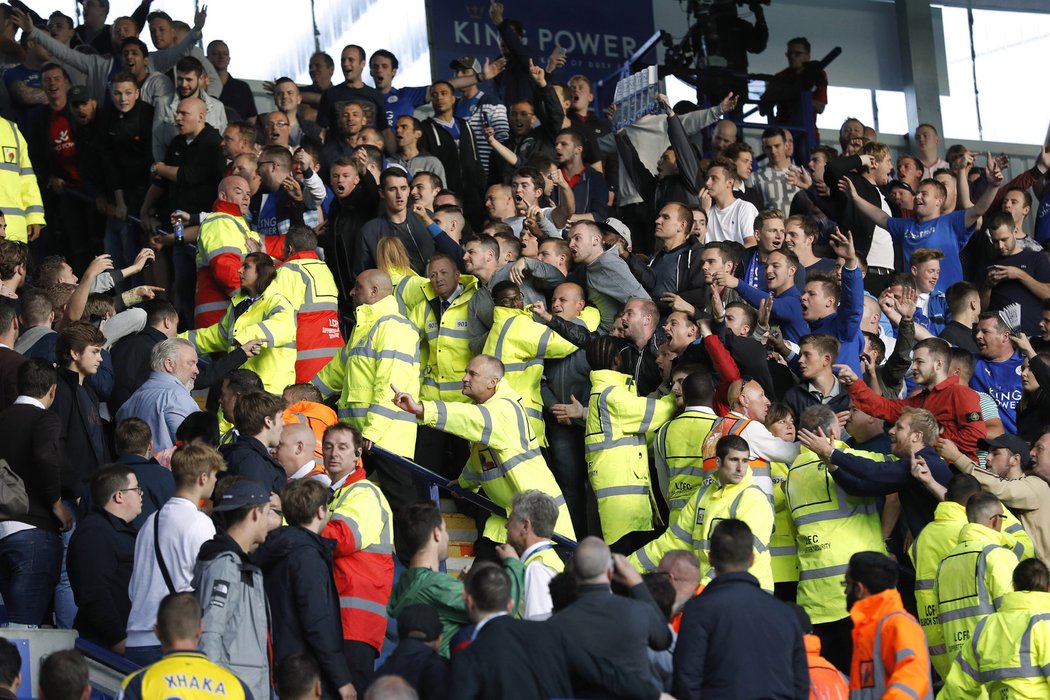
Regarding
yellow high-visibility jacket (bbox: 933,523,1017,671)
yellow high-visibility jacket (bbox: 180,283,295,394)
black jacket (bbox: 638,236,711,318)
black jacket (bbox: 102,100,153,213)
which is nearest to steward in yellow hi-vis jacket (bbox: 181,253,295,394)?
yellow high-visibility jacket (bbox: 180,283,295,394)

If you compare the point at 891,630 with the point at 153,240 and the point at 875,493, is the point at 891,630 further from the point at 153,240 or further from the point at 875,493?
the point at 153,240

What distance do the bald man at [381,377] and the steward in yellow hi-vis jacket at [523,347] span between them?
546mm

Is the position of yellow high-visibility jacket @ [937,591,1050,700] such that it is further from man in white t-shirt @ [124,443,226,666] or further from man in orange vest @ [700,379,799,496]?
man in white t-shirt @ [124,443,226,666]

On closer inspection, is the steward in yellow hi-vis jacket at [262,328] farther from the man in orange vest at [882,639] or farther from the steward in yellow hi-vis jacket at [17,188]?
the man in orange vest at [882,639]

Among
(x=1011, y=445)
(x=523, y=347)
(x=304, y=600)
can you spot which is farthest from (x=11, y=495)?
(x=1011, y=445)

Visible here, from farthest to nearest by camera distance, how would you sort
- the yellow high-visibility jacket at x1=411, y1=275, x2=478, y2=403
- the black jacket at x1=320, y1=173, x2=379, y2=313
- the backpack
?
1. the black jacket at x1=320, y1=173, x2=379, y2=313
2. the yellow high-visibility jacket at x1=411, y1=275, x2=478, y2=403
3. the backpack

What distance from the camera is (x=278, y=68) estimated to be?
1991 centimetres

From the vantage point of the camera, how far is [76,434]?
891 centimetres

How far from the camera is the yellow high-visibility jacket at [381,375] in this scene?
391 inches

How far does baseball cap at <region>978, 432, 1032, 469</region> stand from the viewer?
962cm

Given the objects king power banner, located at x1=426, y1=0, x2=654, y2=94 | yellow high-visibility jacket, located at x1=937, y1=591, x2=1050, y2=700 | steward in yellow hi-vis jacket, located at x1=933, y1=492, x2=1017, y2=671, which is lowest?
yellow high-visibility jacket, located at x1=937, y1=591, x2=1050, y2=700

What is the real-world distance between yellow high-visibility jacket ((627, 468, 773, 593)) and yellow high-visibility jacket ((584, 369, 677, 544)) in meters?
0.72

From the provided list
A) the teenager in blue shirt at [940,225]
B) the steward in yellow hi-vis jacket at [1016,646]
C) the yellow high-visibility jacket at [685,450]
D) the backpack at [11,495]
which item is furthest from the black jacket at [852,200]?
the backpack at [11,495]

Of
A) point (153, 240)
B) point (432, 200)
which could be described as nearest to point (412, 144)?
point (432, 200)
